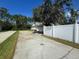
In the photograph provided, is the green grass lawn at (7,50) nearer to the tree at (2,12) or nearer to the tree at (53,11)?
the tree at (53,11)

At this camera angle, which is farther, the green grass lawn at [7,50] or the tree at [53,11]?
the tree at [53,11]

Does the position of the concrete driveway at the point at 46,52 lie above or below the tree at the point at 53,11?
below

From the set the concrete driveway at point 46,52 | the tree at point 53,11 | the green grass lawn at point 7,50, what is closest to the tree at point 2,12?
the tree at point 53,11

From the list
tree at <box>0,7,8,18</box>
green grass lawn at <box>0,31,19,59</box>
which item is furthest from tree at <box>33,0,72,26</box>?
tree at <box>0,7,8,18</box>

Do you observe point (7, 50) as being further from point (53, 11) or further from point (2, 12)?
point (2, 12)

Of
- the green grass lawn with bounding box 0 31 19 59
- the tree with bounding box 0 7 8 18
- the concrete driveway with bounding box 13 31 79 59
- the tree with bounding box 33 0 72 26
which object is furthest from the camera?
the tree with bounding box 0 7 8 18

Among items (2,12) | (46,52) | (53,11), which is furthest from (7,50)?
(2,12)

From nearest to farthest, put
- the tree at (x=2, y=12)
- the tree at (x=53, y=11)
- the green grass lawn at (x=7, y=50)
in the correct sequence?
the green grass lawn at (x=7, y=50)
the tree at (x=53, y=11)
the tree at (x=2, y=12)

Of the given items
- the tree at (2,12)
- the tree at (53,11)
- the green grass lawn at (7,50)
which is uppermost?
the tree at (2,12)

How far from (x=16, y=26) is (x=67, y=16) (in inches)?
1623

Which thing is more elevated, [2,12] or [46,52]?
[2,12]

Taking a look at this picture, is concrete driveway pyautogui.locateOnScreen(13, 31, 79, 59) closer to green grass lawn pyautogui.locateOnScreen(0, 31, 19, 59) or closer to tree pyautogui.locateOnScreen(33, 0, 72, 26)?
green grass lawn pyautogui.locateOnScreen(0, 31, 19, 59)

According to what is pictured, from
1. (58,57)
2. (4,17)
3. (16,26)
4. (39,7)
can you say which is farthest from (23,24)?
(58,57)

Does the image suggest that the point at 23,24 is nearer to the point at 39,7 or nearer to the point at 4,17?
the point at 4,17
